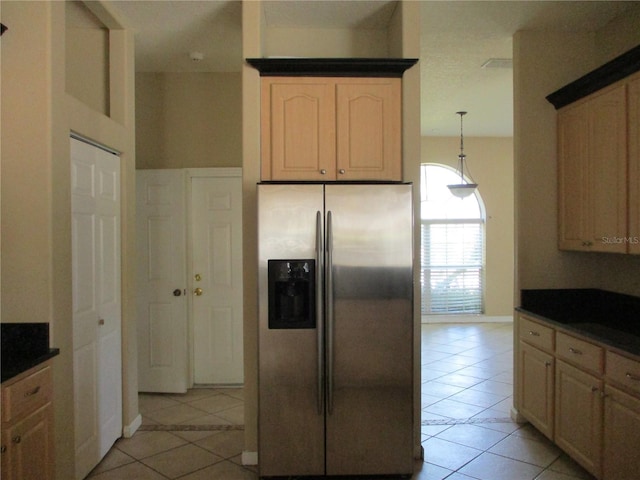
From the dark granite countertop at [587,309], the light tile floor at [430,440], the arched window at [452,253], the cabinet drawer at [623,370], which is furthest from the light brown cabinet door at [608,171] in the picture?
the arched window at [452,253]

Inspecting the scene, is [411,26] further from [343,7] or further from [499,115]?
[499,115]

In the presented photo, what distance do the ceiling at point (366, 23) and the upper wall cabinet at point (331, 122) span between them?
0.52 m

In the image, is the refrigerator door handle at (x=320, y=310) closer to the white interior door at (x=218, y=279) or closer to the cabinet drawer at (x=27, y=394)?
the cabinet drawer at (x=27, y=394)

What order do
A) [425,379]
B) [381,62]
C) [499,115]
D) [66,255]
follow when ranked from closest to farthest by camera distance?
[66,255], [381,62], [425,379], [499,115]

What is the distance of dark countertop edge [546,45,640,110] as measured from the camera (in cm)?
268

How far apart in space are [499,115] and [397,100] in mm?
3858

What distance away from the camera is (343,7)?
3090mm

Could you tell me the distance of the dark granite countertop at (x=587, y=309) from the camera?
314 cm

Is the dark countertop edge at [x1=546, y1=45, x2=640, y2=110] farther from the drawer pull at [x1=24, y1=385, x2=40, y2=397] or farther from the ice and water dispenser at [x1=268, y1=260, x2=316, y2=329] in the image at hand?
the drawer pull at [x1=24, y1=385, x2=40, y2=397]

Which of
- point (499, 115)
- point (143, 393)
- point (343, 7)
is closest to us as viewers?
point (343, 7)

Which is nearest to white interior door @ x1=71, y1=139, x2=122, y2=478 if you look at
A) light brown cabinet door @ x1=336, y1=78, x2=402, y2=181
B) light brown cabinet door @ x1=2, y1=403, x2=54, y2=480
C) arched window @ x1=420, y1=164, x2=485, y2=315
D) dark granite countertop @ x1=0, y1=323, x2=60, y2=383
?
dark granite countertop @ x1=0, y1=323, x2=60, y2=383

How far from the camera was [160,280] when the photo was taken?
→ 4359 mm

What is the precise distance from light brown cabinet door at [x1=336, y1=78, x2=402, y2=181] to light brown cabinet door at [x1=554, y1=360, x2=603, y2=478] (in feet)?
5.15

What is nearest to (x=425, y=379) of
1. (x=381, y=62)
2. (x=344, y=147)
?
(x=344, y=147)
